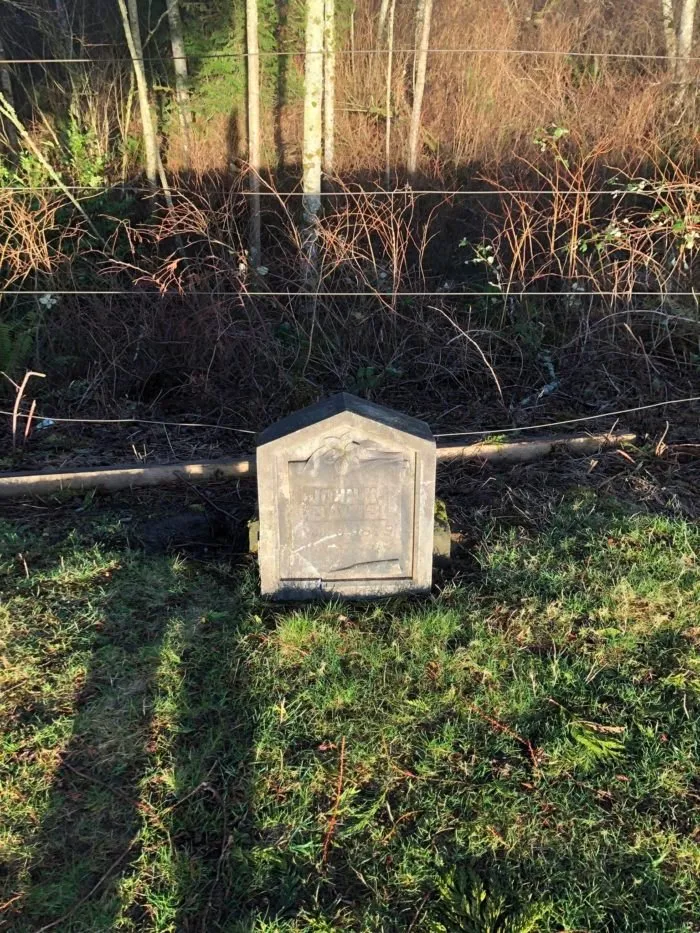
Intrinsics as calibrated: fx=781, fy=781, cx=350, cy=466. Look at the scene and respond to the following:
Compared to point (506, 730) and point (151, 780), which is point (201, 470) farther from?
point (506, 730)

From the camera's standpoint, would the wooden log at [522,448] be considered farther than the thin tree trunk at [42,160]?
No

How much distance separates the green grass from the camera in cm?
226

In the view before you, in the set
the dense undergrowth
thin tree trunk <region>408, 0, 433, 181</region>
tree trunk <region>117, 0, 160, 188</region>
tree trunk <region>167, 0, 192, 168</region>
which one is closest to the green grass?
the dense undergrowth

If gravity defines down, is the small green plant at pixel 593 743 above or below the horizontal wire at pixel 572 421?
below

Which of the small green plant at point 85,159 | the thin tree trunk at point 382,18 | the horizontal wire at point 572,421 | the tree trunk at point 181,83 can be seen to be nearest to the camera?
the horizontal wire at point 572,421

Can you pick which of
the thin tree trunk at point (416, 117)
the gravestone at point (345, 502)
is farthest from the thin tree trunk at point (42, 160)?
the gravestone at point (345, 502)

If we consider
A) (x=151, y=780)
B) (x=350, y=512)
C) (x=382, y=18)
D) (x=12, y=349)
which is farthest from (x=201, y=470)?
(x=382, y=18)

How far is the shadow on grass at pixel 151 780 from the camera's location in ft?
7.38

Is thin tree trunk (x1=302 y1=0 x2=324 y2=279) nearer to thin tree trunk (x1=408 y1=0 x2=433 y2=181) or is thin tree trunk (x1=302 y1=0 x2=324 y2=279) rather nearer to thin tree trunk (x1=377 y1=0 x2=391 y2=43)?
thin tree trunk (x1=408 y1=0 x2=433 y2=181)

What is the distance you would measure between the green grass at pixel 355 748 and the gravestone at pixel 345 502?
17 centimetres

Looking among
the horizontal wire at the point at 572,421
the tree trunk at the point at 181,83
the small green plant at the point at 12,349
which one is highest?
the tree trunk at the point at 181,83

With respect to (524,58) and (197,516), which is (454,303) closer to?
(197,516)

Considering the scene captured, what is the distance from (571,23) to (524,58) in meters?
2.27

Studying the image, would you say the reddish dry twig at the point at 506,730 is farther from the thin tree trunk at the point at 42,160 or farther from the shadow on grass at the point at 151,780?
the thin tree trunk at the point at 42,160
